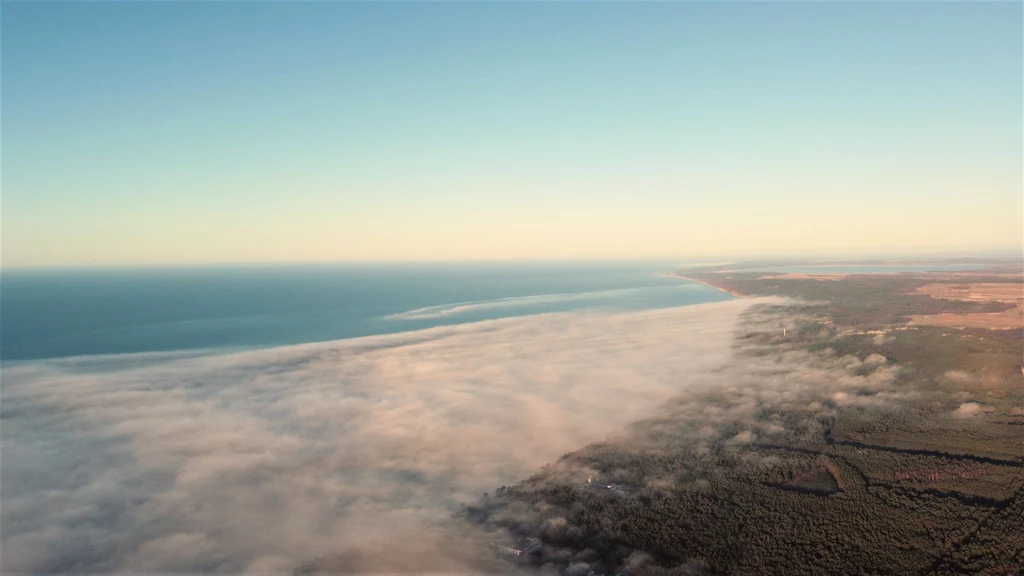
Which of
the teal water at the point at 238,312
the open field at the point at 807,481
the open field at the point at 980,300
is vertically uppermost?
the teal water at the point at 238,312

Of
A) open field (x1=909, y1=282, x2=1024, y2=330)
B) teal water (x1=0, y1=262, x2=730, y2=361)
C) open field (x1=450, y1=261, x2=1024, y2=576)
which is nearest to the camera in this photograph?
open field (x1=450, y1=261, x2=1024, y2=576)

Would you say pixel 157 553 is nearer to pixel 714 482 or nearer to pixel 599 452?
pixel 599 452

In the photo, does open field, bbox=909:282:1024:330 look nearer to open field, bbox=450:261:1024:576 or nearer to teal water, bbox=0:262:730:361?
open field, bbox=450:261:1024:576

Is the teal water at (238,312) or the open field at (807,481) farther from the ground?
the teal water at (238,312)

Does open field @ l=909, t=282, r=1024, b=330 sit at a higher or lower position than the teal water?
lower

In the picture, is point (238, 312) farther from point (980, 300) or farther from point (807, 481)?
point (980, 300)

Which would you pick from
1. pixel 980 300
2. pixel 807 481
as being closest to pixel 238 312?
pixel 807 481

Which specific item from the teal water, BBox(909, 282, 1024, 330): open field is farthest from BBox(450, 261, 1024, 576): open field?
the teal water

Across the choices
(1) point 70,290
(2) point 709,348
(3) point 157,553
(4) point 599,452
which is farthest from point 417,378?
(1) point 70,290

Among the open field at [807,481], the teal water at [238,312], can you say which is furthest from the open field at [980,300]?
the teal water at [238,312]

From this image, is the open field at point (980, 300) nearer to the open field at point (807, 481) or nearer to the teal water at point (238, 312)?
the open field at point (807, 481)

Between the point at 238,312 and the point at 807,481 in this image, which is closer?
the point at 807,481
